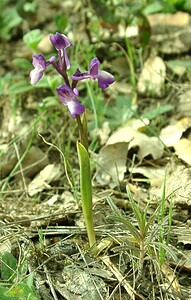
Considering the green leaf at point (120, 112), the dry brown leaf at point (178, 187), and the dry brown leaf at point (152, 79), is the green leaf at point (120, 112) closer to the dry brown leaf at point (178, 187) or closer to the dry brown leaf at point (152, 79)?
the dry brown leaf at point (152, 79)

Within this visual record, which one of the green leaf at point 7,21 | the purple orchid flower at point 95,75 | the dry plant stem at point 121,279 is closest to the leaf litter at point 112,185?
the dry plant stem at point 121,279

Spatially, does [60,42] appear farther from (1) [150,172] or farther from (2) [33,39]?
(2) [33,39]

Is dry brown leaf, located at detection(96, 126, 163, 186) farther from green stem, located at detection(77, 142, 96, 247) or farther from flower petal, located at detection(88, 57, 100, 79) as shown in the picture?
flower petal, located at detection(88, 57, 100, 79)

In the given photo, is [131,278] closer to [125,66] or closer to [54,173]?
[54,173]

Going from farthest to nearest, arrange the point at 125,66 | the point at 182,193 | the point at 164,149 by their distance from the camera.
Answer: the point at 125,66, the point at 164,149, the point at 182,193

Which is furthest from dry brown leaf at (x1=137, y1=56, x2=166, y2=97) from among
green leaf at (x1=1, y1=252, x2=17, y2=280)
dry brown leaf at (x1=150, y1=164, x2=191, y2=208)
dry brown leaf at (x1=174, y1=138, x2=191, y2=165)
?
green leaf at (x1=1, y1=252, x2=17, y2=280)

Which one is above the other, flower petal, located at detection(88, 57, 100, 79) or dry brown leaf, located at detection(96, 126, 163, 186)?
flower petal, located at detection(88, 57, 100, 79)

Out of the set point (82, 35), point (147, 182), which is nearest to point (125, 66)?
point (82, 35)
